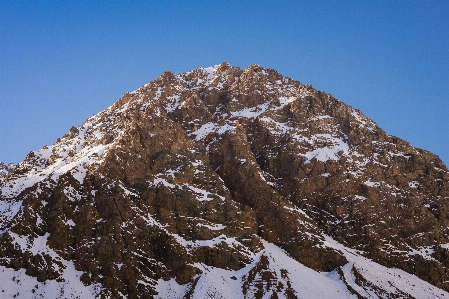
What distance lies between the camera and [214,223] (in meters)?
166

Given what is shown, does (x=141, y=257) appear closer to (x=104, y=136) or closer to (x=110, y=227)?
(x=110, y=227)

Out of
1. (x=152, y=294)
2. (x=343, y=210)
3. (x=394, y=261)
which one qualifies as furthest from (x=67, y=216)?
(x=394, y=261)

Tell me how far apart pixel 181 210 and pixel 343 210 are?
58.1 metres

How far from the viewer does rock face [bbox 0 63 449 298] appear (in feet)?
472

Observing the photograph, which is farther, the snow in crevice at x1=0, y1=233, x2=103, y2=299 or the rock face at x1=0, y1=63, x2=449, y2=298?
the rock face at x1=0, y1=63, x2=449, y2=298

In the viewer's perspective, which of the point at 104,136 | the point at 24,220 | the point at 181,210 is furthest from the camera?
the point at 104,136

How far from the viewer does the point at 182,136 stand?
19362 centimetres

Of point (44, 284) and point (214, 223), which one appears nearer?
point (44, 284)

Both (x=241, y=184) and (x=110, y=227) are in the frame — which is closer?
(x=110, y=227)

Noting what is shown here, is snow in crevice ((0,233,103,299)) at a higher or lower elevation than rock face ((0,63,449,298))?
lower

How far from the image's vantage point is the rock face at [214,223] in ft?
472

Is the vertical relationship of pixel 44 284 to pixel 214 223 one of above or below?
below

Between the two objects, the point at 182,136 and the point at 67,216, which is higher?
the point at 182,136

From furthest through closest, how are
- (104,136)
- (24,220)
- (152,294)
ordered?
1. (104,136)
2. (24,220)
3. (152,294)
